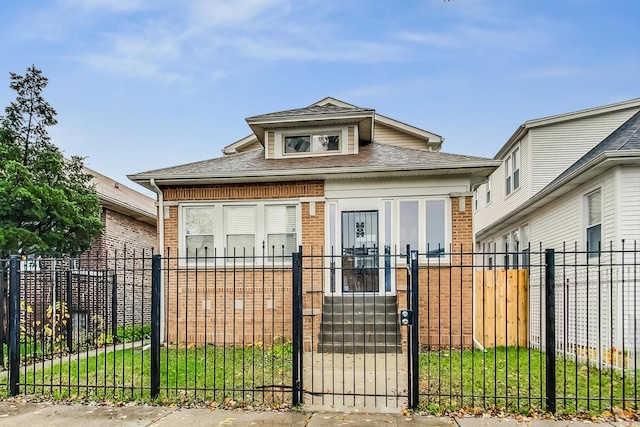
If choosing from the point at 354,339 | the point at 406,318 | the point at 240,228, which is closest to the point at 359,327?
the point at 354,339

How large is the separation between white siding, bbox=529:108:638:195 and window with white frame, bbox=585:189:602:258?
4.53 m

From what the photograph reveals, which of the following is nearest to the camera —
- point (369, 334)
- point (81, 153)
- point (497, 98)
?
point (369, 334)

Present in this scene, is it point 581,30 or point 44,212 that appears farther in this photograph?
point 581,30

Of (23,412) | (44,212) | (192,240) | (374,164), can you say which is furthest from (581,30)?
(23,412)

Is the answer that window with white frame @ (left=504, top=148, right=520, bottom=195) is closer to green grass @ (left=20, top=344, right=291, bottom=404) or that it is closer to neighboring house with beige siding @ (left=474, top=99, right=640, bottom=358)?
neighboring house with beige siding @ (left=474, top=99, right=640, bottom=358)

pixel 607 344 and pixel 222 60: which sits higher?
pixel 222 60

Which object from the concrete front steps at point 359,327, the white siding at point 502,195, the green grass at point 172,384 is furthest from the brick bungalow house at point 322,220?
the white siding at point 502,195

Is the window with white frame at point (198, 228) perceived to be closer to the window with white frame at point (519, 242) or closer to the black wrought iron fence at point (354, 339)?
the black wrought iron fence at point (354, 339)

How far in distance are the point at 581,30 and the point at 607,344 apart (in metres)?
9.14

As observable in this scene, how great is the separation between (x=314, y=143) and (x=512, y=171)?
7648mm

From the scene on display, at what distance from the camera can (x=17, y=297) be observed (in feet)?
21.5

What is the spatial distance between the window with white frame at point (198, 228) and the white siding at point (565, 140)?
9213mm

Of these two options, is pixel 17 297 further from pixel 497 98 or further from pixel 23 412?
pixel 497 98

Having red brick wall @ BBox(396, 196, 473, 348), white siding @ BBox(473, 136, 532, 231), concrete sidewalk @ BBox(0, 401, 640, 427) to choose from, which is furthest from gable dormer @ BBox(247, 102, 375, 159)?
concrete sidewalk @ BBox(0, 401, 640, 427)
